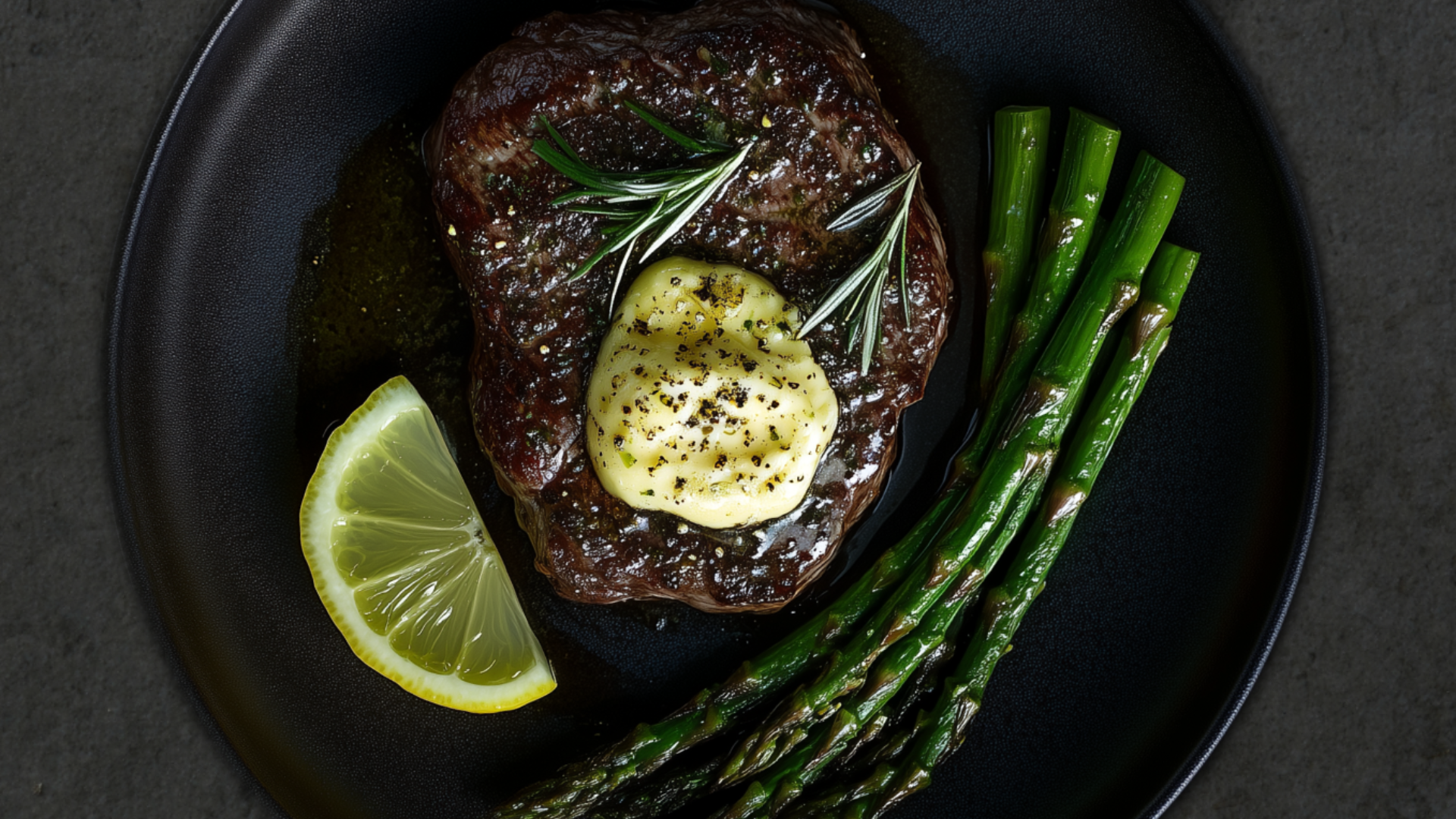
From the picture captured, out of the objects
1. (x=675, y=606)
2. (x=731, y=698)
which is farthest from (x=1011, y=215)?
(x=731, y=698)

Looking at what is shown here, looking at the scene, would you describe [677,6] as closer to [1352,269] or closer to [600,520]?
[600,520]

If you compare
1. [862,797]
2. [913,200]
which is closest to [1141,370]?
[913,200]

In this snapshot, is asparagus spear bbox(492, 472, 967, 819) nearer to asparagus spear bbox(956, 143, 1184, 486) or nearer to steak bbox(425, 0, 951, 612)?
steak bbox(425, 0, 951, 612)

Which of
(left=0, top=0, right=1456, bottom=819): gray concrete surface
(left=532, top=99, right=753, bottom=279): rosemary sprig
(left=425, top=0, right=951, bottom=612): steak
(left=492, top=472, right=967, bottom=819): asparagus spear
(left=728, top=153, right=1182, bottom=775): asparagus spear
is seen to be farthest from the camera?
(left=0, top=0, right=1456, bottom=819): gray concrete surface

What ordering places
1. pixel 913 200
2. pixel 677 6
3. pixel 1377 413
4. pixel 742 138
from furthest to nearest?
pixel 1377 413 < pixel 677 6 < pixel 913 200 < pixel 742 138

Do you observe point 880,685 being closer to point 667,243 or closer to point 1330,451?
point 667,243

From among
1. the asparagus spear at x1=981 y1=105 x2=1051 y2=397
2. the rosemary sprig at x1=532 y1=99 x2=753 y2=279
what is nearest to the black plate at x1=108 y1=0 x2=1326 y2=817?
the asparagus spear at x1=981 y1=105 x2=1051 y2=397

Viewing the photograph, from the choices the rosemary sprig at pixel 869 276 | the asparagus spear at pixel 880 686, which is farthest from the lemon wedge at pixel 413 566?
the rosemary sprig at pixel 869 276
